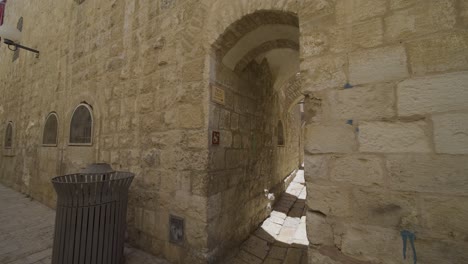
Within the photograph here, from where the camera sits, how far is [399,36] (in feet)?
4.55

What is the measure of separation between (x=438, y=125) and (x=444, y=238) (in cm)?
65

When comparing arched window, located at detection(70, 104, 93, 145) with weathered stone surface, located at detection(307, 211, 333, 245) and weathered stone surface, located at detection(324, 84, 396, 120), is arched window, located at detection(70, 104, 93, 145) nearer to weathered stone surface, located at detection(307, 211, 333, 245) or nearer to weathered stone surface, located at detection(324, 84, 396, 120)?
weathered stone surface, located at detection(307, 211, 333, 245)

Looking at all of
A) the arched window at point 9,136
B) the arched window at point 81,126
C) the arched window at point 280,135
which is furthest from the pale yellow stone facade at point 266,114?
the arched window at point 9,136

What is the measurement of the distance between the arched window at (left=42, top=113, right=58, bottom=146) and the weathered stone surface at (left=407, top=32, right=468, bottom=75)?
19.0 ft

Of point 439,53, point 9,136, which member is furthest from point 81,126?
point 9,136

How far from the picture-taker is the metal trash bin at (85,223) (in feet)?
6.31

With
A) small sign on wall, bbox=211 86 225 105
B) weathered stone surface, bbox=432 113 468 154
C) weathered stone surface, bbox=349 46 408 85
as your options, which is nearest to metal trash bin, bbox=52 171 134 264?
small sign on wall, bbox=211 86 225 105

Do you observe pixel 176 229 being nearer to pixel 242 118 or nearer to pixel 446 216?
pixel 242 118

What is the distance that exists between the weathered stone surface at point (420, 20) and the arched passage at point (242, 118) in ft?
2.67

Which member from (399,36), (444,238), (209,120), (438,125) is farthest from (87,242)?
(399,36)

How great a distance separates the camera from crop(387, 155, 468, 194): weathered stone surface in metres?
1.19

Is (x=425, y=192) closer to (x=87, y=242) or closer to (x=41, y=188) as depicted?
(x=87, y=242)

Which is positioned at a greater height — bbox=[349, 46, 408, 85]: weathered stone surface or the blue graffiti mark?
bbox=[349, 46, 408, 85]: weathered stone surface

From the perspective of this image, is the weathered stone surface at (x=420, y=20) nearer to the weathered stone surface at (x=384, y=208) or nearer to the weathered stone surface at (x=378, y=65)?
the weathered stone surface at (x=378, y=65)
